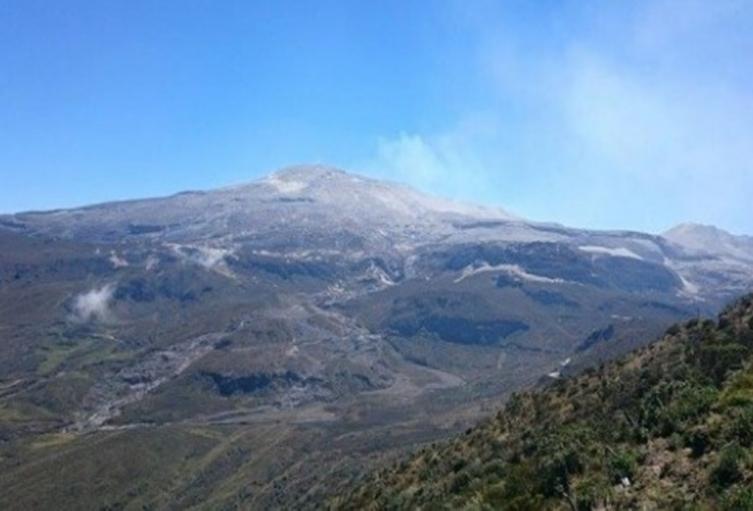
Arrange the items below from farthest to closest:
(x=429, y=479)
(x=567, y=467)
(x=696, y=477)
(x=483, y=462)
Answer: (x=429, y=479) < (x=483, y=462) < (x=567, y=467) < (x=696, y=477)

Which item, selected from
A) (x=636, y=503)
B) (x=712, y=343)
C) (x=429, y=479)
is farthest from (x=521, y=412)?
(x=636, y=503)

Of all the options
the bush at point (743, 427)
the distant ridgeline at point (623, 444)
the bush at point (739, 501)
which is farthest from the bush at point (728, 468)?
the bush at point (739, 501)

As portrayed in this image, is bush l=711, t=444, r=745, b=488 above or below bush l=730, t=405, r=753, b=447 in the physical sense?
below

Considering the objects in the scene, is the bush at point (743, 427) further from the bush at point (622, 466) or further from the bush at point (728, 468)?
the bush at point (622, 466)

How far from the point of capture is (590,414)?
149 feet

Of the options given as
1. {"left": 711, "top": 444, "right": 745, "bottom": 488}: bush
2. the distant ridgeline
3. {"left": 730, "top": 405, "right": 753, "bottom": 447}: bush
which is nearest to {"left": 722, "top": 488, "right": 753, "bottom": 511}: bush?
the distant ridgeline

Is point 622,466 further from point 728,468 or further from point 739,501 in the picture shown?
point 739,501

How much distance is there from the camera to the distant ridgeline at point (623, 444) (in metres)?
28.9

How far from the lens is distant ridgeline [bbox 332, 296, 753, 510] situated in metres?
28.9

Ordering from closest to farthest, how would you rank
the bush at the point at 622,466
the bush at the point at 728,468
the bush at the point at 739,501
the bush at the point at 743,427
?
the bush at the point at 739,501 → the bush at the point at 728,468 → the bush at the point at 743,427 → the bush at the point at 622,466

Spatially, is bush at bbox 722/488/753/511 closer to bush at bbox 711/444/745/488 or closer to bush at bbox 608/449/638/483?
bush at bbox 711/444/745/488

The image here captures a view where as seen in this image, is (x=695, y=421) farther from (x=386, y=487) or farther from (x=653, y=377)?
(x=386, y=487)

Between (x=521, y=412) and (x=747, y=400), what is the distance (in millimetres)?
23954

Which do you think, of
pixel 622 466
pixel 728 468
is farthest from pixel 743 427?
pixel 622 466
